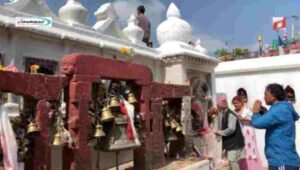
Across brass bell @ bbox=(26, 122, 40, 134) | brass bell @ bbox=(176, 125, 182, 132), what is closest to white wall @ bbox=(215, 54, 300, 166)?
brass bell @ bbox=(176, 125, 182, 132)

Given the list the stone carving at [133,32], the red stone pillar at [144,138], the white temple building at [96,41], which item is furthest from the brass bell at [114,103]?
the stone carving at [133,32]

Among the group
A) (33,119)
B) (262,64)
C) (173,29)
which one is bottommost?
(33,119)

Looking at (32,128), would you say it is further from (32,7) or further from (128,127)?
(32,7)

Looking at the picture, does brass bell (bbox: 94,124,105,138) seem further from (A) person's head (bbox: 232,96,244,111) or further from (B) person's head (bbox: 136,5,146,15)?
(B) person's head (bbox: 136,5,146,15)

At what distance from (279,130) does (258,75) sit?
33.7 feet

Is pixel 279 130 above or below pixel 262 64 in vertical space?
below

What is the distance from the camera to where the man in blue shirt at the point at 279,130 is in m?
3.94

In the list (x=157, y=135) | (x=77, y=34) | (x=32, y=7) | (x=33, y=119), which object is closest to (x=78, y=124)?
(x=33, y=119)

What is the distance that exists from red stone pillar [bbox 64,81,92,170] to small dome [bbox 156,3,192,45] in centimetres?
460

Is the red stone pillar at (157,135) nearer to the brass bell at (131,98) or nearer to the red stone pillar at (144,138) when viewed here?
the red stone pillar at (144,138)

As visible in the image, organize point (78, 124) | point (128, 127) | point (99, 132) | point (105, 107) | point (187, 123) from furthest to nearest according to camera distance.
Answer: point (187, 123) → point (128, 127) → point (105, 107) → point (99, 132) → point (78, 124)

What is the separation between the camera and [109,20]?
7348mm

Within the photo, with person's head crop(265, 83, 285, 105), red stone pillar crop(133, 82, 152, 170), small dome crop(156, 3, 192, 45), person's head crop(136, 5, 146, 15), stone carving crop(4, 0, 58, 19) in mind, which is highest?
person's head crop(136, 5, 146, 15)

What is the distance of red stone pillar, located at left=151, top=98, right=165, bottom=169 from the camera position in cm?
608
